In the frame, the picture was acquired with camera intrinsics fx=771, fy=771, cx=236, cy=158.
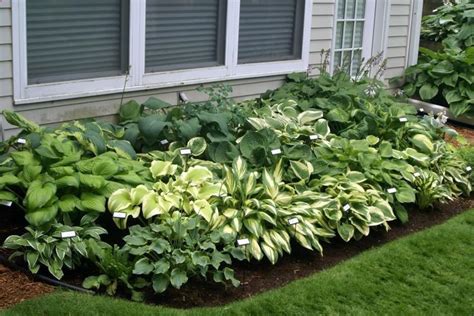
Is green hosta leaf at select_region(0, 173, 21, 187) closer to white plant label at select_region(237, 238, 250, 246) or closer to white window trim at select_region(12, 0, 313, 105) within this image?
white window trim at select_region(12, 0, 313, 105)

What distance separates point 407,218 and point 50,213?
105 inches

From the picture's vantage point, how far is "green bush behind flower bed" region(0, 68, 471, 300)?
428 cm

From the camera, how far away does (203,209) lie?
15.3 ft

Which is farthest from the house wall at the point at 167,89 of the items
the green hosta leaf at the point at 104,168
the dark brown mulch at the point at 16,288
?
the dark brown mulch at the point at 16,288

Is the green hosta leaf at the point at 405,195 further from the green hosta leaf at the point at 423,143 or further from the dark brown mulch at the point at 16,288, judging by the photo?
the dark brown mulch at the point at 16,288

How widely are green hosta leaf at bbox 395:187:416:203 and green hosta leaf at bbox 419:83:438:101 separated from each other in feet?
11.0

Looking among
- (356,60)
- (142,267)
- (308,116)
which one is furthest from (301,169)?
(356,60)

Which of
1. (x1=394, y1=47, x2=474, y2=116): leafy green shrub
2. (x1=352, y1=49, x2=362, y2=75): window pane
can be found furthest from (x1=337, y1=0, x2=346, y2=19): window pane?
(x1=394, y1=47, x2=474, y2=116): leafy green shrub

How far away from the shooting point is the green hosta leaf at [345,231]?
5.06m

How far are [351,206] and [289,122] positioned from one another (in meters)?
1.07

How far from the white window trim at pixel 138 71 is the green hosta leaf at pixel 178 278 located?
195 cm

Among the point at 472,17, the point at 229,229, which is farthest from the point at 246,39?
the point at 472,17

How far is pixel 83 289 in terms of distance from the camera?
13.6ft

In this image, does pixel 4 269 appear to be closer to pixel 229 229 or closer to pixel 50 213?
pixel 50 213
